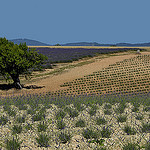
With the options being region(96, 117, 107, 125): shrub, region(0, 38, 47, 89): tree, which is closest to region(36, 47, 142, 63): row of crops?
region(0, 38, 47, 89): tree

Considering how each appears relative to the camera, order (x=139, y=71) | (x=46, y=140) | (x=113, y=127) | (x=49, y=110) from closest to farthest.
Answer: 1. (x=46, y=140)
2. (x=113, y=127)
3. (x=49, y=110)
4. (x=139, y=71)

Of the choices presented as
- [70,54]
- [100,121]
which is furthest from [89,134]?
[70,54]

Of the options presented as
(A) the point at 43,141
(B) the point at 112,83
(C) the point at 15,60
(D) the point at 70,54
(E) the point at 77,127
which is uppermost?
(D) the point at 70,54

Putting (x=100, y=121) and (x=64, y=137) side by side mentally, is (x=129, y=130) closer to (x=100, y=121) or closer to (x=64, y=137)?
(x=100, y=121)

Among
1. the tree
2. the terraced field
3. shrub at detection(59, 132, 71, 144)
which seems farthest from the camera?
the tree

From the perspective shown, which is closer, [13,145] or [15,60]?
[13,145]

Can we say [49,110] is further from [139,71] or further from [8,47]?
[139,71]

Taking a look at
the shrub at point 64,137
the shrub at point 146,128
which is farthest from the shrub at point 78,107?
the shrub at point 146,128

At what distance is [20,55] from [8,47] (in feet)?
5.68

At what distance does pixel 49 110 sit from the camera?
11164mm

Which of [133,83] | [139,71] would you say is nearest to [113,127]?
[133,83]

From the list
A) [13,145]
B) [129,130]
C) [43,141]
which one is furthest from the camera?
[129,130]

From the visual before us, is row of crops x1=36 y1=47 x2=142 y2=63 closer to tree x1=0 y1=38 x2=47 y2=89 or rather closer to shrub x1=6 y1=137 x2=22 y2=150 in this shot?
tree x1=0 y1=38 x2=47 y2=89

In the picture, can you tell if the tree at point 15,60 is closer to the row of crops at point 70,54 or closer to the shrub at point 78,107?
the shrub at point 78,107
